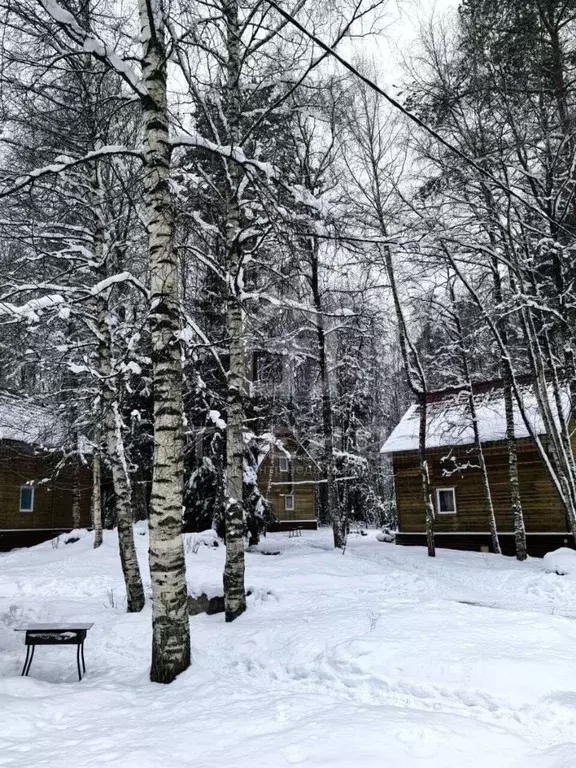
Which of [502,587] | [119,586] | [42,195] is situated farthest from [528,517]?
[42,195]

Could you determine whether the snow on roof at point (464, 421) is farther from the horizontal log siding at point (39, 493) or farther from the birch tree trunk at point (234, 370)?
the horizontal log siding at point (39, 493)

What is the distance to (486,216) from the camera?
37.6 ft

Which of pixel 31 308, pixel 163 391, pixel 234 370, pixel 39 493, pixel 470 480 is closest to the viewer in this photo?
pixel 163 391

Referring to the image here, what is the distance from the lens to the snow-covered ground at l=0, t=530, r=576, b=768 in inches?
144

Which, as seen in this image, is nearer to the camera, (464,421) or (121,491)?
(121,491)

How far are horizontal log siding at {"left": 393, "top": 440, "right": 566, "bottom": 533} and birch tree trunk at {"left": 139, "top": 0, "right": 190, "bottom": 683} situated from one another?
17.4 meters

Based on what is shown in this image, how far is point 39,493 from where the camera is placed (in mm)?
26594

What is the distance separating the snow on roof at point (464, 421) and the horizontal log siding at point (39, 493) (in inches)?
565

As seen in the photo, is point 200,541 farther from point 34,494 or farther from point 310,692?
point 34,494

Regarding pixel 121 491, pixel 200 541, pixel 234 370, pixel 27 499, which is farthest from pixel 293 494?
pixel 234 370

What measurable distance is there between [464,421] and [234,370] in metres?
14.5

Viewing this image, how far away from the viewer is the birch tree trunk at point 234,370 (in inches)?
355

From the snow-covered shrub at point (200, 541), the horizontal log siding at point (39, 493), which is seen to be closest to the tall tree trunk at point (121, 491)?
the snow-covered shrub at point (200, 541)

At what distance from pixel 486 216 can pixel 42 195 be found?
890 cm
